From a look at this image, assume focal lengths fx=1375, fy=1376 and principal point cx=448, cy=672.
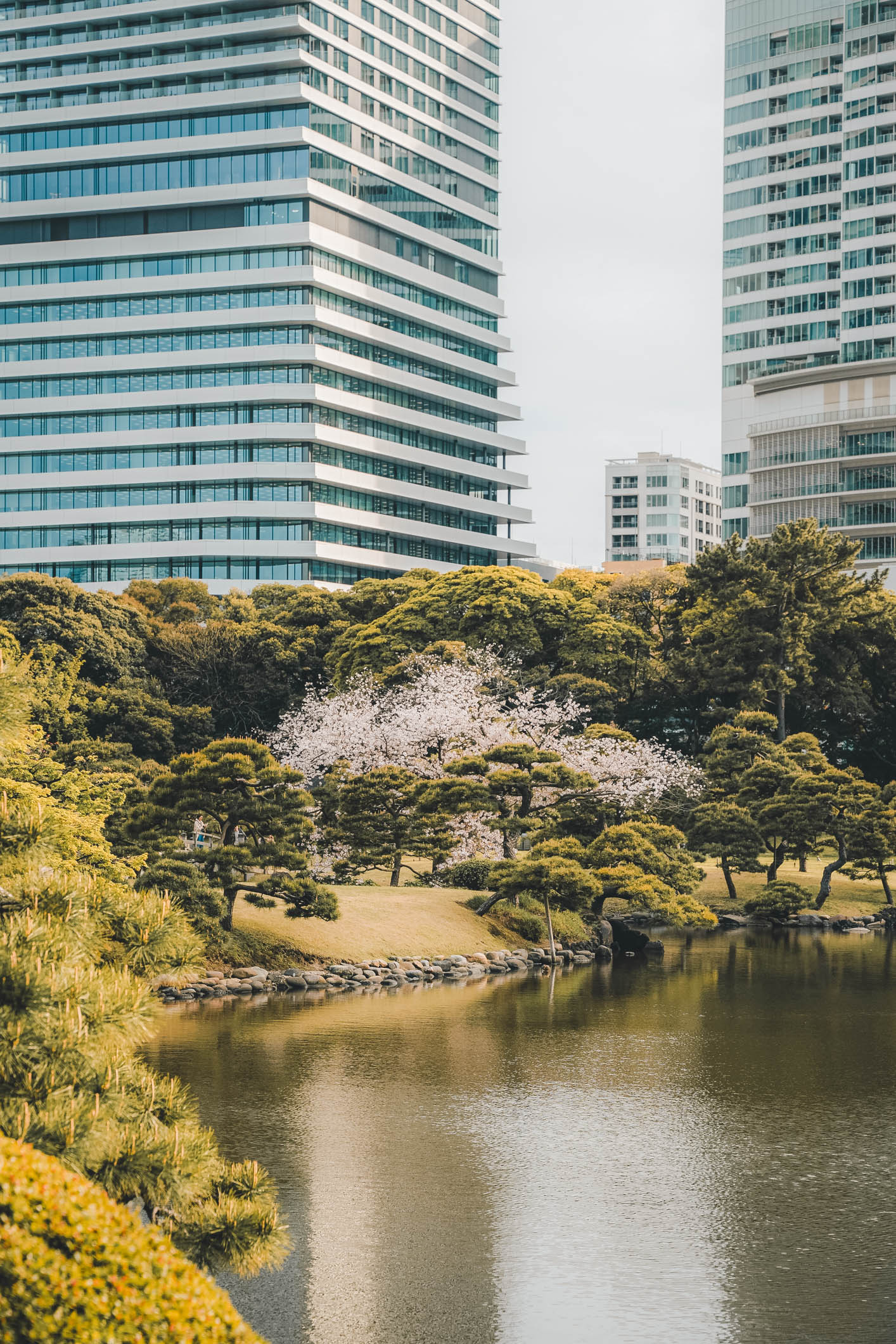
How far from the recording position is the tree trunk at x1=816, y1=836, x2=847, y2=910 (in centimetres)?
4331

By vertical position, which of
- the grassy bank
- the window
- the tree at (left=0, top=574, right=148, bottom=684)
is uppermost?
the window

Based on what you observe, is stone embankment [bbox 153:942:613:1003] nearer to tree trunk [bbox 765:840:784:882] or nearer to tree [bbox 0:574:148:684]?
tree trunk [bbox 765:840:784:882]

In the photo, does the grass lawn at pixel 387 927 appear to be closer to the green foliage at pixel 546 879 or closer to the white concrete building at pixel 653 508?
the green foliage at pixel 546 879

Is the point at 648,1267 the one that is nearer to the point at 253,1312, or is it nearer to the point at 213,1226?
the point at 253,1312

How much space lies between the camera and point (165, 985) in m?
25.1

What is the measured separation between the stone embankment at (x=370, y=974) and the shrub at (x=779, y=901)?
9.84 m

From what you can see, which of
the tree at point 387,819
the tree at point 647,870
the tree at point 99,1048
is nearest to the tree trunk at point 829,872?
the tree at point 647,870

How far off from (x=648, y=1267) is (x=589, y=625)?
125ft

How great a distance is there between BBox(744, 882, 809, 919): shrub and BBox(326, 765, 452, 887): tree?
12471mm

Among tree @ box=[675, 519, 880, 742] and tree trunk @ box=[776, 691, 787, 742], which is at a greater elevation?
Result: tree @ box=[675, 519, 880, 742]

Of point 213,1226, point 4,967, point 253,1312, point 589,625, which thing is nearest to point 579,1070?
point 253,1312

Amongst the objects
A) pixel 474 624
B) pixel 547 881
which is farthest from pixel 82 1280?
pixel 474 624

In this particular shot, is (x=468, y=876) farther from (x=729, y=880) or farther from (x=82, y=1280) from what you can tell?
(x=82, y=1280)

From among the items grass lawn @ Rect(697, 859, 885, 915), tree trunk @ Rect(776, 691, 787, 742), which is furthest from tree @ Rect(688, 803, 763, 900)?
tree trunk @ Rect(776, 691, 787, 742)
